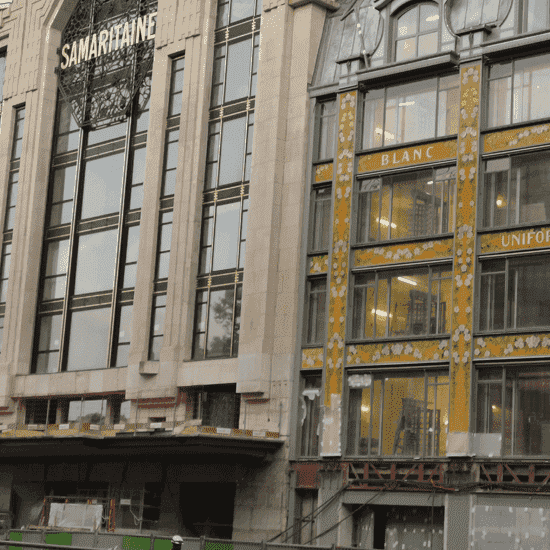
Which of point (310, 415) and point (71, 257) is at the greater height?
point (71, 257)

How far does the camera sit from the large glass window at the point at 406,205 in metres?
36.0

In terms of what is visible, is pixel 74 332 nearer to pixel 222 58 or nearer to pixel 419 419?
pixel 222 58

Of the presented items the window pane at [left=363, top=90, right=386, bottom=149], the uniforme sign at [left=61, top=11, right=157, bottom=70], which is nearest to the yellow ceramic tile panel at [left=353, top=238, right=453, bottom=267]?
the window pane at [left=363, top=90, right=386, bottom=149]

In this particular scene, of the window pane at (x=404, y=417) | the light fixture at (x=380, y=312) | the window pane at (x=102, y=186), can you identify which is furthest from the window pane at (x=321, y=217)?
the window pane at (x=102, y=186)

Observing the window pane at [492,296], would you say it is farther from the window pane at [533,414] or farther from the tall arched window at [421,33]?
the tall arched window at [421,33]

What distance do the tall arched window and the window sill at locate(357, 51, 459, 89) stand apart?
0.47 metres

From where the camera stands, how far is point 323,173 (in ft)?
129

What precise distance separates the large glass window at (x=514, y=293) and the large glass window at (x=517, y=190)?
1.33 m

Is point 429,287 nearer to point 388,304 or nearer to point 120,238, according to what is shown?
point 388,304

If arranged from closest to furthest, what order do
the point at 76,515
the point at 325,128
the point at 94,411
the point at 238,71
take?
the point at 325,128 < the point at 76,515 < the point at 238,71 < the point at 94,411

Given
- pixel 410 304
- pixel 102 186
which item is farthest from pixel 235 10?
pixel 410 304

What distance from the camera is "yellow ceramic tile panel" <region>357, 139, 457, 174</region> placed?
36.2 m

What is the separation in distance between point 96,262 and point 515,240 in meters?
19.5

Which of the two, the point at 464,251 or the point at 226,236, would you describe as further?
the point at 226,236
